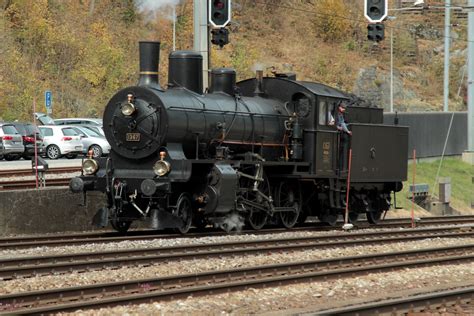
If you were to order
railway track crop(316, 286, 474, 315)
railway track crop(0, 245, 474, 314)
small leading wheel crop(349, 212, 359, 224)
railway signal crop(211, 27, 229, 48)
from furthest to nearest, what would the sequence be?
small leading wheel crop(349, 212, 359, 224), railway signal crop(211, 27, 229, 48), railway track crop(0, 245, 474, 314), railway track crop(316, 286, 474, 315)

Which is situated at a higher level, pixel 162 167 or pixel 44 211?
pixel 162 167

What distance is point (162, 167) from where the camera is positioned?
1700 centimetres

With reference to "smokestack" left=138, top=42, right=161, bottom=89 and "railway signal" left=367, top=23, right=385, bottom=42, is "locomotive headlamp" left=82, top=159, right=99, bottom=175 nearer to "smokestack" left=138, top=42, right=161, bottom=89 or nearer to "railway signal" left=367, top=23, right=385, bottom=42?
"smokestack" left=138, top=42, right=161, bottom=89

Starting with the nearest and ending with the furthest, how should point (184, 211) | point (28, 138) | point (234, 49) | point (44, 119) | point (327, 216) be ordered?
point (184, 211) → point (327, 216) → point (28, 138) → point (44, 119) → point (234, 49)

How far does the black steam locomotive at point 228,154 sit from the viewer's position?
17.3 m

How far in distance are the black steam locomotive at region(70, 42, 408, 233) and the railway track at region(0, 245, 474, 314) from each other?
397 cm

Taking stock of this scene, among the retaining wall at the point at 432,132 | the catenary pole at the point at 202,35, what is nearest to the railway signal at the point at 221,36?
the catenary pole at the point at 202,35

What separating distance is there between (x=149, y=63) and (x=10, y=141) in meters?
21.0

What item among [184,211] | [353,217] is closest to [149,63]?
[184,211]

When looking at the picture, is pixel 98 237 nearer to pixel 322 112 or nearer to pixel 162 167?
pixel 162 167

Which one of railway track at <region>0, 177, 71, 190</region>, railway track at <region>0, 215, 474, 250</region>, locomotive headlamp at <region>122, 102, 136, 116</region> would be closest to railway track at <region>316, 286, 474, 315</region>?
railway track at <region>0, 215, 474, 250</region>

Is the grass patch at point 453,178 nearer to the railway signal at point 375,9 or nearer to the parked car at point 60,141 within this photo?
the railway signal at point 375,9

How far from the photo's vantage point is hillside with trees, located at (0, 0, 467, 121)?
51.8 m

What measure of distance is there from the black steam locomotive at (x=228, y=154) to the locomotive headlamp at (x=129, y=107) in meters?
0.02
